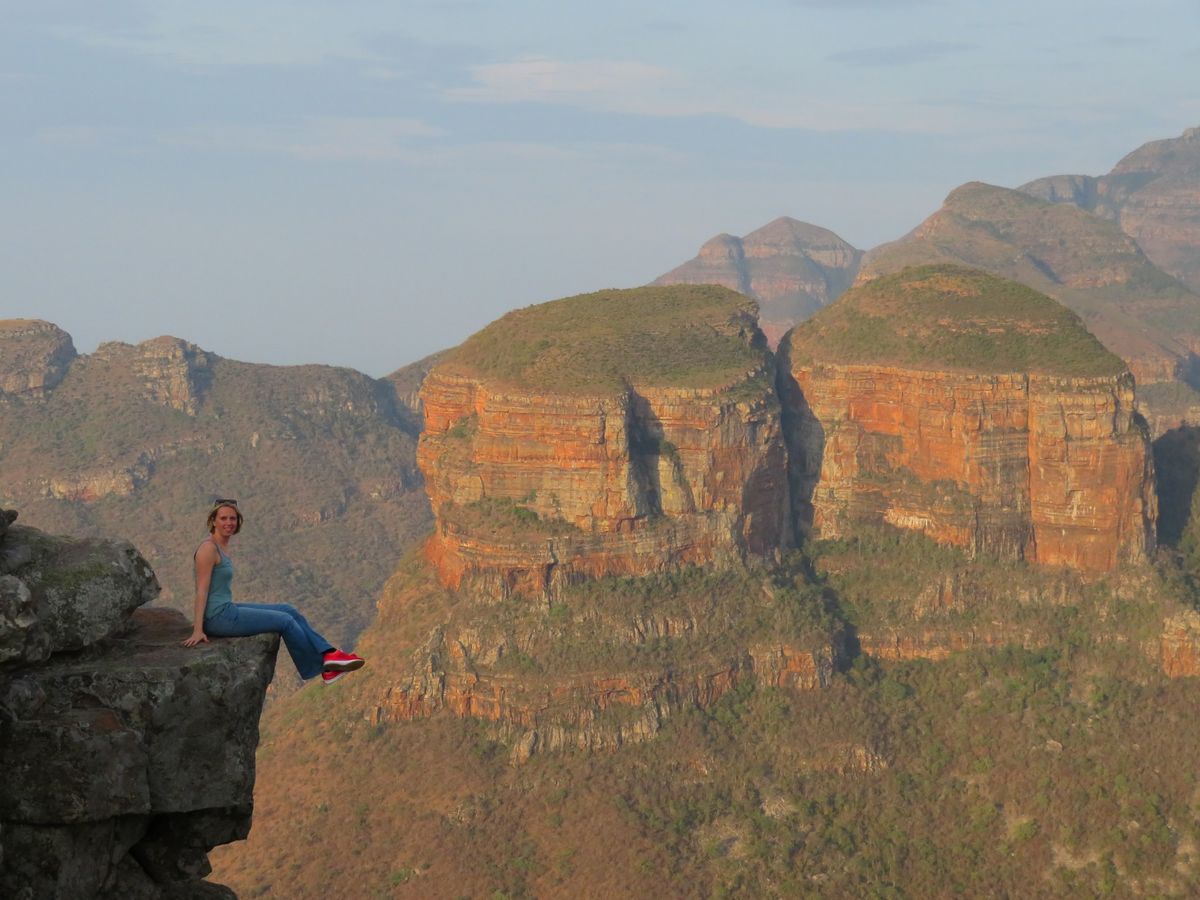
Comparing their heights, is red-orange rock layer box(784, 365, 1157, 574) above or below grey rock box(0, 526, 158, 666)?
below

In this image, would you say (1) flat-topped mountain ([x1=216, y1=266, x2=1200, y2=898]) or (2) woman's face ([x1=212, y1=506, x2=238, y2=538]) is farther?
(1) flat-topped mountain ([x1=216, y1=266, x2=1200, y2=898])

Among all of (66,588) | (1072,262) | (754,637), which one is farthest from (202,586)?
(1072,262)

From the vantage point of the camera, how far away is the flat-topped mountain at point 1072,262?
168 m

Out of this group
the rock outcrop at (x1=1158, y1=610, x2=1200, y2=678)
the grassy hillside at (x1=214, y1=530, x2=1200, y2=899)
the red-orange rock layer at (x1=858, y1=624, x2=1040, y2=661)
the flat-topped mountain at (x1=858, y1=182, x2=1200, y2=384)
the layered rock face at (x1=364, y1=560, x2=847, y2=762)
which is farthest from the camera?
the flat-topped mountain at (x1=858, y1=182, x2=1200, y2=384)

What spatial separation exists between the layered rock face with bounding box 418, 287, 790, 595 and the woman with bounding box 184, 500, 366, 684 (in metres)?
49.6

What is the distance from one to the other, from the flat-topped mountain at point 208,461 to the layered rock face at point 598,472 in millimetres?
44522

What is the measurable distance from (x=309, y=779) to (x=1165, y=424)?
102519 millimetres

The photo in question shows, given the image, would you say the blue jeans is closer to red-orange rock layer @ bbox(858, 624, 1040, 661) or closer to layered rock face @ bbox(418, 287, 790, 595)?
layered rock face @ bbox(418, 287, 790, 595)

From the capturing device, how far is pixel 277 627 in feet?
57.3

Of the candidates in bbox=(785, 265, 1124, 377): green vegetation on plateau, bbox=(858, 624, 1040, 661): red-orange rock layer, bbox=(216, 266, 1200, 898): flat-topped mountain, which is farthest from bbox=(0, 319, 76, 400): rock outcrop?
bbox=(858, 624, 1040, 661): red-orange rock layer

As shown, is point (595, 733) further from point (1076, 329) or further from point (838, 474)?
point (1076, 329)

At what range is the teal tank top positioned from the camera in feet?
56.2

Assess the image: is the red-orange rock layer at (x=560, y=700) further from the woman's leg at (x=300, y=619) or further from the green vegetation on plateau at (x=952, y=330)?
the woman's leg at (x=300, y=619)

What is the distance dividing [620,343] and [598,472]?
28.5 feet
